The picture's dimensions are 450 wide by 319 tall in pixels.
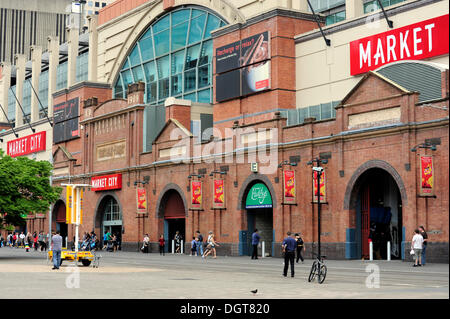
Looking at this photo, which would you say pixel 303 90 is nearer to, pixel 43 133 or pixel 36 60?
pixel 43 133

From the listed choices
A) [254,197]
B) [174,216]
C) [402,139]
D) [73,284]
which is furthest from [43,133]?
[73,284]

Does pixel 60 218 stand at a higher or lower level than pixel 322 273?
higher

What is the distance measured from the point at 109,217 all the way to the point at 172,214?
416 inches

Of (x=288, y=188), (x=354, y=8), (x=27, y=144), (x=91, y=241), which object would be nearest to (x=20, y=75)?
(x=27, y=144)

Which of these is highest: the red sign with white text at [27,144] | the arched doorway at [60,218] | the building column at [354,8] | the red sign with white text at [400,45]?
the building column at [354,8]

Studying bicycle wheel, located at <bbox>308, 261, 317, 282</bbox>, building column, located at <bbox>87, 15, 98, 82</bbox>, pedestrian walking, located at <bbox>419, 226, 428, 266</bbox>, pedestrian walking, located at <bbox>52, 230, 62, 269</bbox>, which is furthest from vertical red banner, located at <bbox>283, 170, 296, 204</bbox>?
building column, located at <bbox>87, 15, 98, 82</bbox>

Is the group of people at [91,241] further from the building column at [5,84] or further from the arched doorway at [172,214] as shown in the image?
the building column at [5,84]

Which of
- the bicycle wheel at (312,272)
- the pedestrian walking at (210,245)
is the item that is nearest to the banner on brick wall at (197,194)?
the pedestrian walking at (210,245)

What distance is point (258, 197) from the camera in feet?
155

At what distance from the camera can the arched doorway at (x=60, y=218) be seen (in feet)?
244

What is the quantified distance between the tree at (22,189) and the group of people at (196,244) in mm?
8570

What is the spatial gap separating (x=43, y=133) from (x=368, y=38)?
5010 cm

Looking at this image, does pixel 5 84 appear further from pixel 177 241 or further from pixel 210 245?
pixel 210 245

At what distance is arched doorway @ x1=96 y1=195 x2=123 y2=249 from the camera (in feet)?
209
